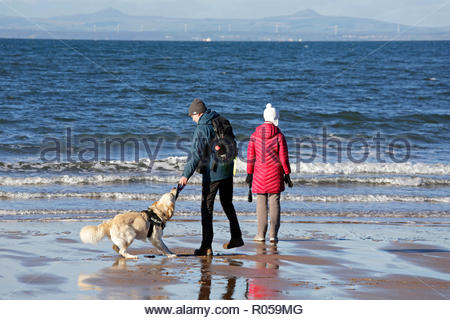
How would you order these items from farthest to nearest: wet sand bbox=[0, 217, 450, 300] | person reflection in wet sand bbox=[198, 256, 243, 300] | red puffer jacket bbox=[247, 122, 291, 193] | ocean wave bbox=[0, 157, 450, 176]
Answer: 1. ocean wave bbox=[0, 157, 450, 176]
2. red puffer jacket bbox=[247, 122, 291, 193]
3. wet sand bbox=[0, 217, 450, 300]
4. person reflection in wet sand bbox=[198, 256, 243, 300]

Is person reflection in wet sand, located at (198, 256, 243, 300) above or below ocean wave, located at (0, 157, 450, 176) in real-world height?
below

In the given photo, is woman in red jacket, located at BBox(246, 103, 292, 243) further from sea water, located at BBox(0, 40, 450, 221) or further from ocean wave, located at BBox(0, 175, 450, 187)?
ocean wave, located at BBox(0, 175, 450, 187)

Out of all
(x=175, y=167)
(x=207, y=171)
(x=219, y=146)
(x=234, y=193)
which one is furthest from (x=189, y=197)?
(x=219, y=146)

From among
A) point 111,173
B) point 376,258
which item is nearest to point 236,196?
point 111,173

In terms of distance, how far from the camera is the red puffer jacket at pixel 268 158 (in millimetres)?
7102

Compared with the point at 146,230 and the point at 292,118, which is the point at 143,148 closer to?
the point at 292,118

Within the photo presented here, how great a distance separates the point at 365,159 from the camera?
1539 centimetres

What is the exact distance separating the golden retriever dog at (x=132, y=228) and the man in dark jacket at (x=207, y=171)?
0.40 meters

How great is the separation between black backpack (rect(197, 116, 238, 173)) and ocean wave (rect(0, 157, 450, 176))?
746 cm

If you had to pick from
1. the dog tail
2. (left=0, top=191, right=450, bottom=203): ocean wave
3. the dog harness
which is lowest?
(left=0, top=191, right=450, bottom=203): ocean wave

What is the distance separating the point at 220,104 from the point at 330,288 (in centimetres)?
2192

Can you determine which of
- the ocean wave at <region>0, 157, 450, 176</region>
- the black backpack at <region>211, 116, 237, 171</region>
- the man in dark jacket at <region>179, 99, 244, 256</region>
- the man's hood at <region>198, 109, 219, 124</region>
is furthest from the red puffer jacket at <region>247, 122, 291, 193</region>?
the ocean wave at <region>0, 157, 450, 176</region>

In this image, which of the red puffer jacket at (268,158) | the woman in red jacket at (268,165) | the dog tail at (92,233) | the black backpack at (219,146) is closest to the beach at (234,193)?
the dog tail at (92,233)

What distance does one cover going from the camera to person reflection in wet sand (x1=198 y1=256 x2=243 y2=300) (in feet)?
16.2
